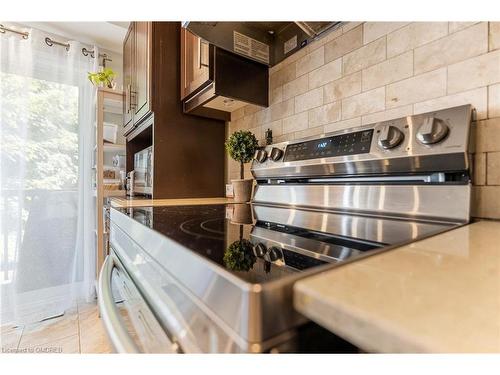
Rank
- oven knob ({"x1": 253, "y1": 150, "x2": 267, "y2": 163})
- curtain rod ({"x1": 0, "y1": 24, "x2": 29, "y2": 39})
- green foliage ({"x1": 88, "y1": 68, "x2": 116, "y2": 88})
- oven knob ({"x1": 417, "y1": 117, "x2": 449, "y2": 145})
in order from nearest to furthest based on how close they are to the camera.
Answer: oven knob ({"x1": 417, "y1": 117, "x2": 449, "y2": 145})
oven knob ({"x1": 253, "y1": 150, "x2": 267, "y2": 163})
curtain rod ({"x1": 0, "y1": 24, "x2": 29, "y2": 39})
green foliage ({"x1": 88, "y1": 68, "x2": 116, "y2": 88})

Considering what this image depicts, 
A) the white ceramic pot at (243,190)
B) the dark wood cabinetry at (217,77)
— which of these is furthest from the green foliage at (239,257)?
the dark wood cabinetry at (217,77)

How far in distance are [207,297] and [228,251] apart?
10 cm

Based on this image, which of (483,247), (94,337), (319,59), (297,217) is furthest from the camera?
(94,337)

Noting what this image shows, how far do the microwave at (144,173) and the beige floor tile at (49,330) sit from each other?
1000mm

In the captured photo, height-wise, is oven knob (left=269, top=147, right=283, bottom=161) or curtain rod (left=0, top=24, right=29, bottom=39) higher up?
curtain rod (left=0, top=24, right=29, bottom=39)

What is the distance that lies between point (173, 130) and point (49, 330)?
1.57 meters

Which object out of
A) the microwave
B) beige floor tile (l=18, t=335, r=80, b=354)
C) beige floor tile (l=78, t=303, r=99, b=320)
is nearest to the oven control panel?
the microwave

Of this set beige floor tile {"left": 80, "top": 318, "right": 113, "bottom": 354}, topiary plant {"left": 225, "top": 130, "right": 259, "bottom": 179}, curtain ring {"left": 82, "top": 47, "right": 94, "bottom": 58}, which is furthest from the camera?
curtain ring {"left": 82, "top": 47, "right": 94, "bottom": 58}

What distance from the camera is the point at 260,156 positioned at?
1.15 meters

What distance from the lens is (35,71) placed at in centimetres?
194

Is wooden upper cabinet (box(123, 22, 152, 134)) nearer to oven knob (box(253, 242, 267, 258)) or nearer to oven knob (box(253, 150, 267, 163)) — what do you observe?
oven knob (box(253, 150, 267, 163))

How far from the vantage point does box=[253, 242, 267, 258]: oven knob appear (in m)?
0.40

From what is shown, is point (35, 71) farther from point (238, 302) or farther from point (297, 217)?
point (238, 302)

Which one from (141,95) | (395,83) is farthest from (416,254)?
(141,95)
